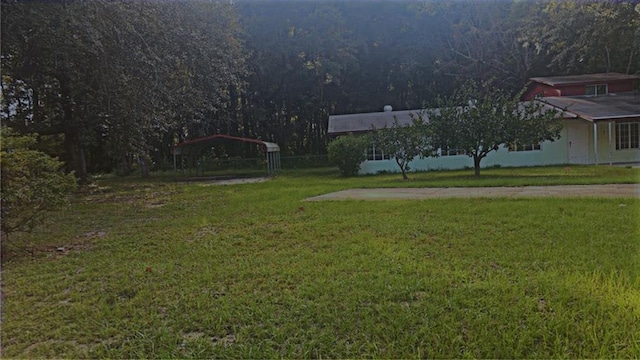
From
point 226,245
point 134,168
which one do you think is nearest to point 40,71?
point 226,245

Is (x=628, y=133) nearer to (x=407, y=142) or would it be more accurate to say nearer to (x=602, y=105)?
(x=602, y=105)

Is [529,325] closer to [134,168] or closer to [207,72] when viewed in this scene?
[207,72]

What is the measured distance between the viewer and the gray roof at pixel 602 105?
15.7 m

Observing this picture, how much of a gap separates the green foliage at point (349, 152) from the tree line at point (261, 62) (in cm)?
459

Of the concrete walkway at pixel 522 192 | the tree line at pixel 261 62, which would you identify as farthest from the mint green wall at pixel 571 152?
the concrete walkway at pixel 522 192

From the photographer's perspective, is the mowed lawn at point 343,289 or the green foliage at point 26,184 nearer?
the mowed lawn at point 343,289

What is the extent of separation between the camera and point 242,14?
2392cm

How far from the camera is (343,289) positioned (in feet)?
10.7

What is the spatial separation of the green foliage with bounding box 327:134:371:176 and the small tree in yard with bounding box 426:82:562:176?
3559 mm

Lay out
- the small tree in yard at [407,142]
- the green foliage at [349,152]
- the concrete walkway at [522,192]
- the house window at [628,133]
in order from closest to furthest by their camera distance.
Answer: the concrete walkway at [522,192]
the small tree in yard at [407,142]
the green foliage at [349,152]
the house window at [628,133]

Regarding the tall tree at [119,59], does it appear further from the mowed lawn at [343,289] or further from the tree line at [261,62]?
the mowed lawn at [343,289]


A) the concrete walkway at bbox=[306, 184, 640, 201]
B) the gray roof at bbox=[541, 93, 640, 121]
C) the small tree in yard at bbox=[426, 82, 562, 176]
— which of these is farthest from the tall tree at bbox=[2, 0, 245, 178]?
the gray roof at bbox=[541, 93, 640, 121]

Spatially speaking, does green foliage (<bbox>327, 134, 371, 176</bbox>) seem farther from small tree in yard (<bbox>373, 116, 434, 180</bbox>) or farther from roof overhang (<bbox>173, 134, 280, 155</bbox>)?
roof overhang (<bbox>173, 134, 280, 155</bbox>)

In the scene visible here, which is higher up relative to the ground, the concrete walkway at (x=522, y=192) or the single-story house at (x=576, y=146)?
the single-story house at (x=576, y=146)
